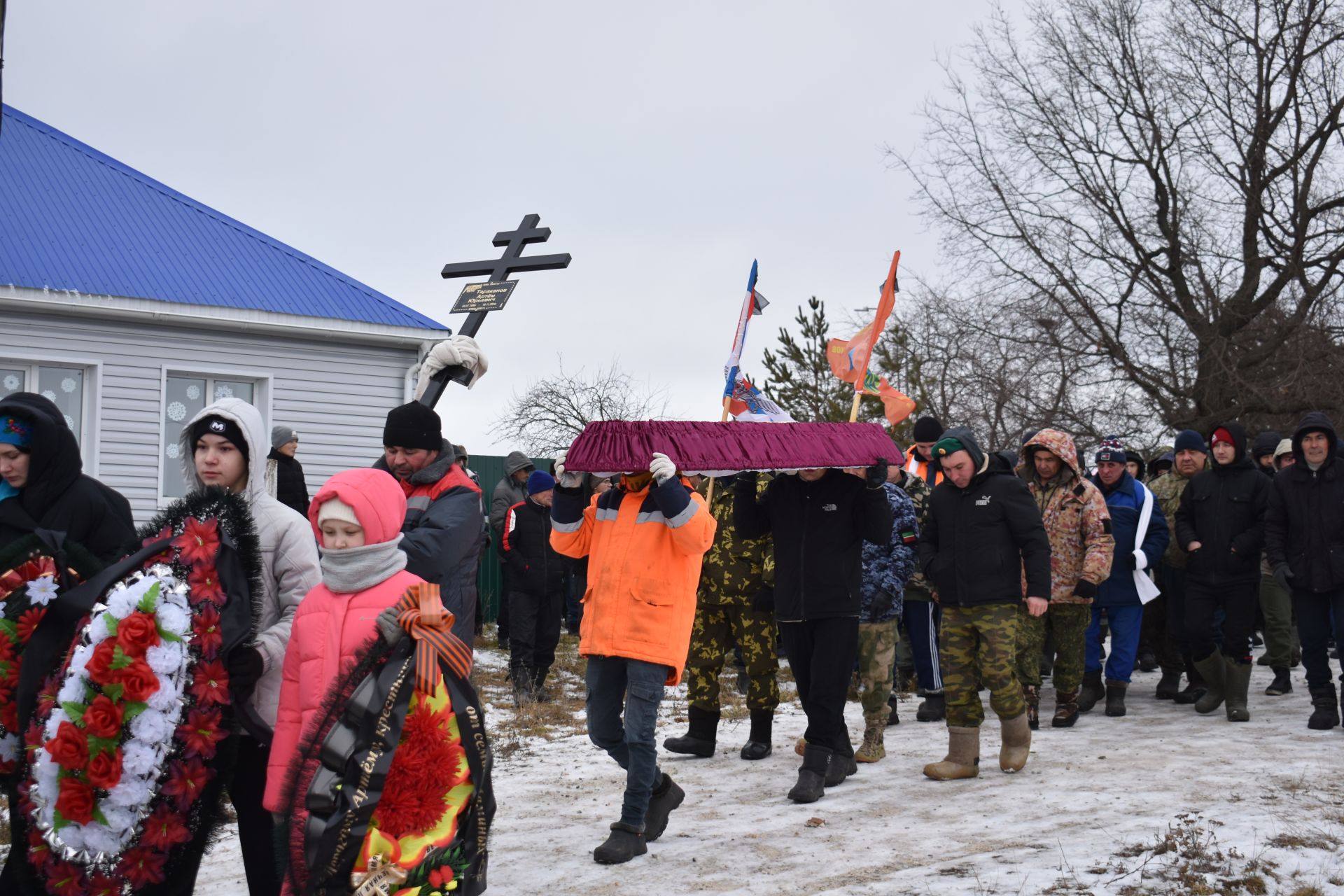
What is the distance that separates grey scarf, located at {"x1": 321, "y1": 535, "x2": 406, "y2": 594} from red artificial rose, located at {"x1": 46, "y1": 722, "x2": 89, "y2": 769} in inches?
34.1

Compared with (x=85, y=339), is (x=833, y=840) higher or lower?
lower

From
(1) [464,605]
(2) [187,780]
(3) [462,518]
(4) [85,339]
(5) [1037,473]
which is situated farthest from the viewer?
(4) [85,339]

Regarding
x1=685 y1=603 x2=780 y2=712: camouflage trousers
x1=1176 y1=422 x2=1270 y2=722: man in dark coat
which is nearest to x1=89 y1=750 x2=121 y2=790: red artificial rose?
x1=685 y1=603 x2=780 y2=712: camouflage trousers

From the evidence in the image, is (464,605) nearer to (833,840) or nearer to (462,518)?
(462,518)

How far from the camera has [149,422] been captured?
568 inches

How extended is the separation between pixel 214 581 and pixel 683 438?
233cm

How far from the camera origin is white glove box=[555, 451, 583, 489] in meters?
5.78

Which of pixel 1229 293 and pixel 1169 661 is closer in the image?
pixel 1169 661

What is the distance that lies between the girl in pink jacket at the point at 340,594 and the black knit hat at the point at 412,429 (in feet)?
3.58

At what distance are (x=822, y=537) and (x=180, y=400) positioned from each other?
10.3m

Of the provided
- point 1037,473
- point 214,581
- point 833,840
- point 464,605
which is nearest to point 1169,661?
point 1037,473

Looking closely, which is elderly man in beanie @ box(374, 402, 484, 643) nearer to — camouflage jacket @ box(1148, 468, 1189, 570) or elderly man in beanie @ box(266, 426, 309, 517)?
elderly man in beanie @ box(266, 426, 309, 517)

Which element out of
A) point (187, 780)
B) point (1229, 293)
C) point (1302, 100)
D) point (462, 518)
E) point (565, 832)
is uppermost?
point (1302, 100)

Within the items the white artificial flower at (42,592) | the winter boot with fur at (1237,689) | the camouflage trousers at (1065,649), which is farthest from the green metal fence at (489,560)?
the white artificial flower at (42,592)
